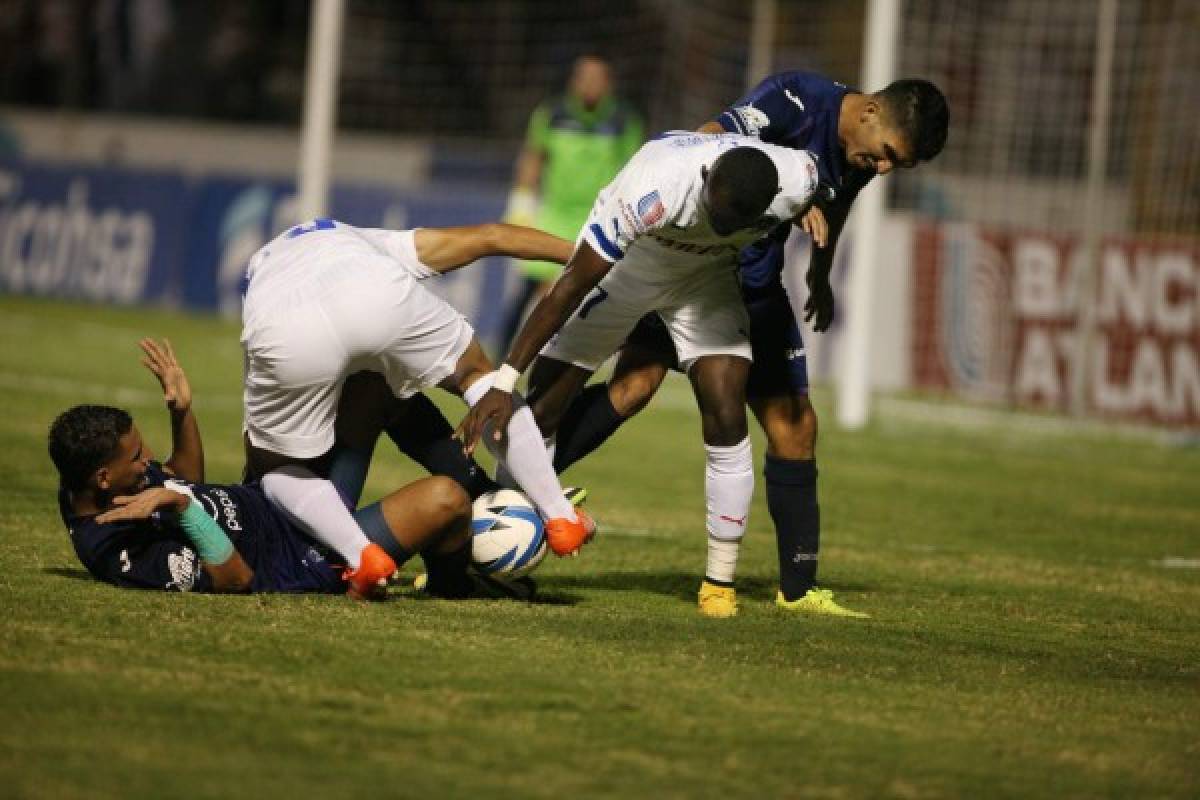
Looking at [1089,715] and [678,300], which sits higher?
[678,300]

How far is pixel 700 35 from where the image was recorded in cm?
A: 2014

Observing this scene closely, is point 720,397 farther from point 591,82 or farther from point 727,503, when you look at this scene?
point 591,82

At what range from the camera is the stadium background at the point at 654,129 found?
55.2ft

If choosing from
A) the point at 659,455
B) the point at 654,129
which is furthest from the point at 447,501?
the point at 654,129

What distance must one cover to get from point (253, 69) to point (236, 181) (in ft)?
11.5

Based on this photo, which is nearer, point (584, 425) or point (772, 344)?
point (772, 344)

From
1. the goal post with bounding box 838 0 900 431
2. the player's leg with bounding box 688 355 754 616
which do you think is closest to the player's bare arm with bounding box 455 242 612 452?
the player's leg with bounding box 688 355 754 616

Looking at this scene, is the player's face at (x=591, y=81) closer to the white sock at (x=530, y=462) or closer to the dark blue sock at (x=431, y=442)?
the dark blue sock at (x=431, y=442)

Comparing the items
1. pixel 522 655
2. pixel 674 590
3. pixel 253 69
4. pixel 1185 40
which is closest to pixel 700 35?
pixel 1185 40

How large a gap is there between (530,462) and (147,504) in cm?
121

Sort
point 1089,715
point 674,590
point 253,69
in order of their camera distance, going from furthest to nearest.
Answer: point 253,69
point 674,590
point 1089,715

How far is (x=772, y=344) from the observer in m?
6.78

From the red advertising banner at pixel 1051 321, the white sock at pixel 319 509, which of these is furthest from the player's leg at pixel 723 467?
the red advertising banner at pixel 1051 321

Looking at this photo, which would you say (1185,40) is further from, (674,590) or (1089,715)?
(1089,715)
